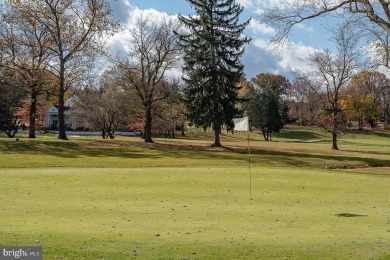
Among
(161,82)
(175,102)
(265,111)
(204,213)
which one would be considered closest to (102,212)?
(204,213)


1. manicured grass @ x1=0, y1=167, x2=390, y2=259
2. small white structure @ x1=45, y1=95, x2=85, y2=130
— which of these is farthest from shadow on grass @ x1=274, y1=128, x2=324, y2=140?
manicured grass @ x1=0, y1=167, x2=390, y2=259

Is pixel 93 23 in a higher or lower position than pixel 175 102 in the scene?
higher

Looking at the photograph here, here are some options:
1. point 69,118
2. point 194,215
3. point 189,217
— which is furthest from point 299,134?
point 189,217

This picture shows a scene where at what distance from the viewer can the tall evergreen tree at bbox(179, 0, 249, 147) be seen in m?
45.2

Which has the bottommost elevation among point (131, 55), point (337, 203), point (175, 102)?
point (337, 203)

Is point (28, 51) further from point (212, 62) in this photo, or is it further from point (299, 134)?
point (299, 134)

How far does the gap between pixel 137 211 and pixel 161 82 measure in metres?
41.9

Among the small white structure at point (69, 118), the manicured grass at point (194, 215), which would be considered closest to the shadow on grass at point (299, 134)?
the small white structure at point (69, 118)

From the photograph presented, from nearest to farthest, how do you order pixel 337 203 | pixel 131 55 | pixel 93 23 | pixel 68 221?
pixel 68 221, pixel 337 203, pixel 93 23, pixel 131 55

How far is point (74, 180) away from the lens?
18641mm

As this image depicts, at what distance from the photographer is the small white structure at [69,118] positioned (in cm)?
8453

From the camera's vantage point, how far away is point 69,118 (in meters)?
89.6

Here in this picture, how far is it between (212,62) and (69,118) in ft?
171

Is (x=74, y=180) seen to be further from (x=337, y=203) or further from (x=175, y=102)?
(x=175, y=102)
